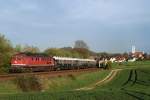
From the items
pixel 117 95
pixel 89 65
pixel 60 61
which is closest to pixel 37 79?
pixel 117 95

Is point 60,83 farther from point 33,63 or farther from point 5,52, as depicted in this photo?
point 5,52

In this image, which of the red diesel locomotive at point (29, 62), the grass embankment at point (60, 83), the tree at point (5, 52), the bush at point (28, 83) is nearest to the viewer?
the grass embankment at point (60, 83)

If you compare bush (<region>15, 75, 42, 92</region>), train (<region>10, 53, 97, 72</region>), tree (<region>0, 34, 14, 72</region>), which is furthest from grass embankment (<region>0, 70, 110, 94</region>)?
tree (<region>0, 34, 14, 72</region>)

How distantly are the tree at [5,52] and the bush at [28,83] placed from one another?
65.6 ft

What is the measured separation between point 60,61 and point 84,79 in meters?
15.8

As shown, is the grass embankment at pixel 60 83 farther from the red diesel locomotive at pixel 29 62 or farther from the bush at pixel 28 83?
the red diesel locomotive at pixel 29 62

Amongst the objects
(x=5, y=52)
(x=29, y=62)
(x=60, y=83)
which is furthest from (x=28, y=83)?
(x=5, y=52)

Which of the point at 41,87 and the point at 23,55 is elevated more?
the point at 23,55

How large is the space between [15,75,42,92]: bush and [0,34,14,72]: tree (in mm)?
19998

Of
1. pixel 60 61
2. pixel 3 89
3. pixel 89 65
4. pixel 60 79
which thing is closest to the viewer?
pixel 3 89

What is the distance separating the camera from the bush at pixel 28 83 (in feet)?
136

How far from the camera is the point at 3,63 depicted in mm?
66438

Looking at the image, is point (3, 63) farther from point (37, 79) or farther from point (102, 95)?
point (102, 95)

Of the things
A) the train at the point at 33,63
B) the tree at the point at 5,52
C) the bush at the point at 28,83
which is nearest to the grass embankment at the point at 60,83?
the bush at the point at 28,83
